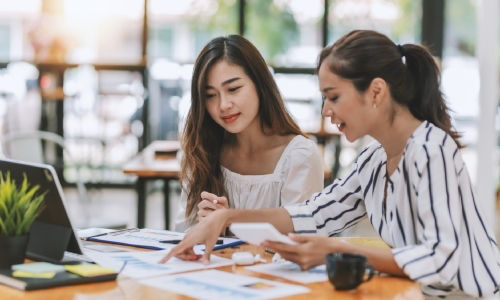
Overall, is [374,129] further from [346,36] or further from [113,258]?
[113,258]

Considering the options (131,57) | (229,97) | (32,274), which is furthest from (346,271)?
(131,57)

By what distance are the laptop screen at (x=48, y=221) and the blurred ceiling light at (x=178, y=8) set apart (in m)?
6.20

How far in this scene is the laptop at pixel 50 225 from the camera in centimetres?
187

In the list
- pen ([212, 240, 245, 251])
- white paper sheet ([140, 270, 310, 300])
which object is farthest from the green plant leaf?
pen ([212, 240, 245, 251])

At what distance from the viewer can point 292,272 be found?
186 cm

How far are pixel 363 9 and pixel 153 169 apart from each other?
4.36 meters

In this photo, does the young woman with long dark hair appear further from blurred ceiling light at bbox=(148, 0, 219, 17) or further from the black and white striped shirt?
blurred ceiling light at bbox=(148, 0, 219, 17)

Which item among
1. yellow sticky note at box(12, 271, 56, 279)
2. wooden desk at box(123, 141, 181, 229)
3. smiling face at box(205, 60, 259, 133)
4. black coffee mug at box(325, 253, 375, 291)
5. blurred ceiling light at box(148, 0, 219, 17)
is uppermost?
blurred ceiling light at box(148, 0, 219, 17)

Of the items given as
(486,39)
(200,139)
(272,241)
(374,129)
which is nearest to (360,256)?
(272,241)

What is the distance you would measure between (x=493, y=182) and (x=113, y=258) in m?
3.51

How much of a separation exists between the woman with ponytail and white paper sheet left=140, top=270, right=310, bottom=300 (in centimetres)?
12

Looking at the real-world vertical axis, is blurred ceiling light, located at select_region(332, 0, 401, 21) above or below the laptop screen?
above

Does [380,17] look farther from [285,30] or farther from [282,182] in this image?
[282,182]

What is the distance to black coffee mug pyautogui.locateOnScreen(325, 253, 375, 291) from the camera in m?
1.67
